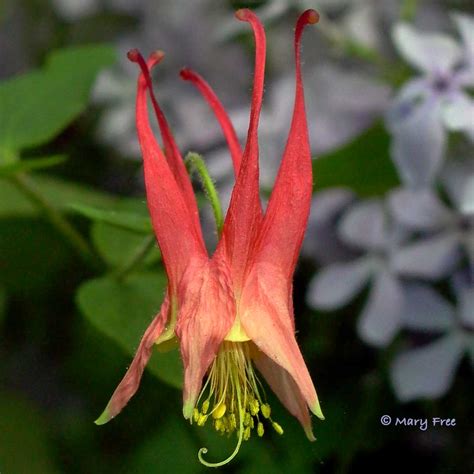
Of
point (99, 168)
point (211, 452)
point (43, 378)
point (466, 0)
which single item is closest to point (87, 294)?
point (211, 452)

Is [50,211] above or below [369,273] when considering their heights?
above

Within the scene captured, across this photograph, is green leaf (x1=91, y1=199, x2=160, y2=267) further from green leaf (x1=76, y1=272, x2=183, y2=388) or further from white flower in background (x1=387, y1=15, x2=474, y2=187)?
white flower in background (x1=387, y1=15, x2=474, y2=187)

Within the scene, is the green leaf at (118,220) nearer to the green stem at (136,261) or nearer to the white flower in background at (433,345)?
the green stem at (136,261)

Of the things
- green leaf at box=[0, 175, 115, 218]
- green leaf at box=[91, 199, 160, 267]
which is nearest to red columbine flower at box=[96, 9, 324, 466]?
green leaf at box=[91, 199, 160, 267]

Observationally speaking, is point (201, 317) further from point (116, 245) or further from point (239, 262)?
point (116, 245)

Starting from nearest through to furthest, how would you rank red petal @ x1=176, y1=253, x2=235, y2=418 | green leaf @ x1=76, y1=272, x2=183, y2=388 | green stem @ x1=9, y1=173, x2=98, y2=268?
red petal @ x1=176, y1=253, x2=235, y2=418 → green leaf @ x1=76, y1=272, x2=183, y2=388 → green stem @ x1=9, y1=173, x2=98, y2=268

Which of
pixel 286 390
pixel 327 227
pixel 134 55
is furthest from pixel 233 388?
pixel 327 227

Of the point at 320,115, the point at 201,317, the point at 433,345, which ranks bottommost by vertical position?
the point at 433,345

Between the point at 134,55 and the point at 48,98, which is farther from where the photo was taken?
the point at 48,98

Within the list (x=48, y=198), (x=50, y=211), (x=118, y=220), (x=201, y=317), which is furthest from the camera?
(x=48, y=198)
